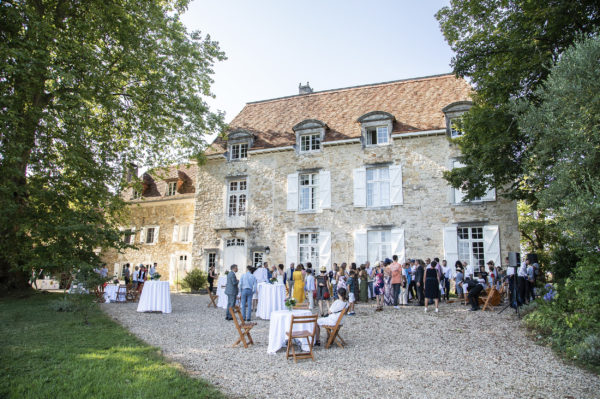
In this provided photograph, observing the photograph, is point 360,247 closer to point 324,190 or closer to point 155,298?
point 324,190

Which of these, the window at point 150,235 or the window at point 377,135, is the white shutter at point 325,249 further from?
the window at point 150,235

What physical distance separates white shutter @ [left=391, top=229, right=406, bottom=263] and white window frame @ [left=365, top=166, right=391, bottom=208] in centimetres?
143

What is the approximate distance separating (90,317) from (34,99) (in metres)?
7.70

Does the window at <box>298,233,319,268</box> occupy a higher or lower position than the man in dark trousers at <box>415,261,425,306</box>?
higher

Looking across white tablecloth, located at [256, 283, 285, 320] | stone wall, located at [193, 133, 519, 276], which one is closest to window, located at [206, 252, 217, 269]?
stone wall, located at [193, 133, 519, 276]

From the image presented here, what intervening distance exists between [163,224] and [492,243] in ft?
62.0

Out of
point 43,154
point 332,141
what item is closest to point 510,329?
point 332,141

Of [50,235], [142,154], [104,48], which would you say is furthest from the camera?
[142,154]

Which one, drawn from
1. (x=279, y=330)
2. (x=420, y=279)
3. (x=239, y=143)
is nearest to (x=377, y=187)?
(x=420, y=279)

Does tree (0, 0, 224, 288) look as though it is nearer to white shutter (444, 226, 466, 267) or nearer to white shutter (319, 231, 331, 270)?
white shutter (319, 231, 331, 270)

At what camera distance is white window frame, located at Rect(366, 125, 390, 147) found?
739 inches

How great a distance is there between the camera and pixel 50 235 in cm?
1201

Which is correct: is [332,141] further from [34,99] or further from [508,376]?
[508,376]

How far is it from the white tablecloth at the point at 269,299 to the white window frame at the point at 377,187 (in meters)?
8.21
